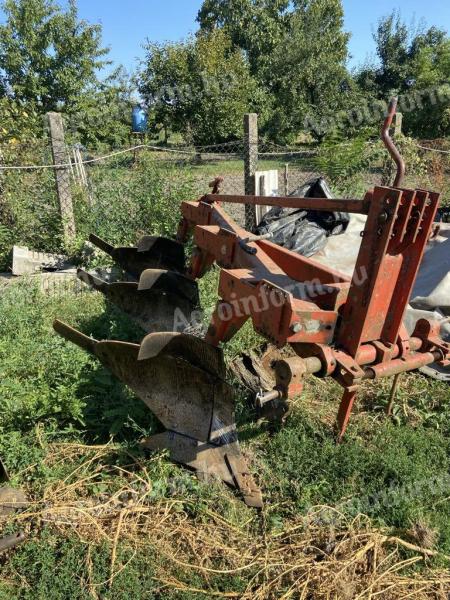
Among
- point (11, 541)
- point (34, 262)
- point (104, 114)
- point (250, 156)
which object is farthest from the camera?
point (104, 114)

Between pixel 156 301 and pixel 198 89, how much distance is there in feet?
56.3

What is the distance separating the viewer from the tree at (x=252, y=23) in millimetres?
26734

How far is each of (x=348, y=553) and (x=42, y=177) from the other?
555cm

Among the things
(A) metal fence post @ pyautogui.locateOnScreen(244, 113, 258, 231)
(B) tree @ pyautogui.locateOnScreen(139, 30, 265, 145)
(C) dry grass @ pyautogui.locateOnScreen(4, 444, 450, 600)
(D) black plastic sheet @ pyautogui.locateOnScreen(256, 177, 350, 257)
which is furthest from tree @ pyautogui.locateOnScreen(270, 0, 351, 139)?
(C) dry grass @ pyautogui.locateOnScreen(4, 444, 450, 600)

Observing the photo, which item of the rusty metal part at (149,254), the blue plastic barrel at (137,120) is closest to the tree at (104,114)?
the blue plastic barrel at (137,120)

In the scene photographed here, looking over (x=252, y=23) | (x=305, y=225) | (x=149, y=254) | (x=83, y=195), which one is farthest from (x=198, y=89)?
(x=149, y=254)

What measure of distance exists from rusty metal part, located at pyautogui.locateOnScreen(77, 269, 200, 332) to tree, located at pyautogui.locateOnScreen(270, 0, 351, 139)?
798 inches

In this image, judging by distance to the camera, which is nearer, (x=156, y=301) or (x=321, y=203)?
(x=321, y=203)

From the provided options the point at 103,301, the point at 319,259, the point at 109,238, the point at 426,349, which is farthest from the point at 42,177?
the point at 426,349

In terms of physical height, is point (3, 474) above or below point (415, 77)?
below

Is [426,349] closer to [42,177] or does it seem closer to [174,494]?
[174,494]

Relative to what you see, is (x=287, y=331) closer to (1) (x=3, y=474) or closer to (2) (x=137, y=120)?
(1) (x=3, y=474)

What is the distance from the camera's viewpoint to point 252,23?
28.2 metres

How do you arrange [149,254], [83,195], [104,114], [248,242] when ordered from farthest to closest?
[104,114]
[83,195]
[149,254]
[248,242]
